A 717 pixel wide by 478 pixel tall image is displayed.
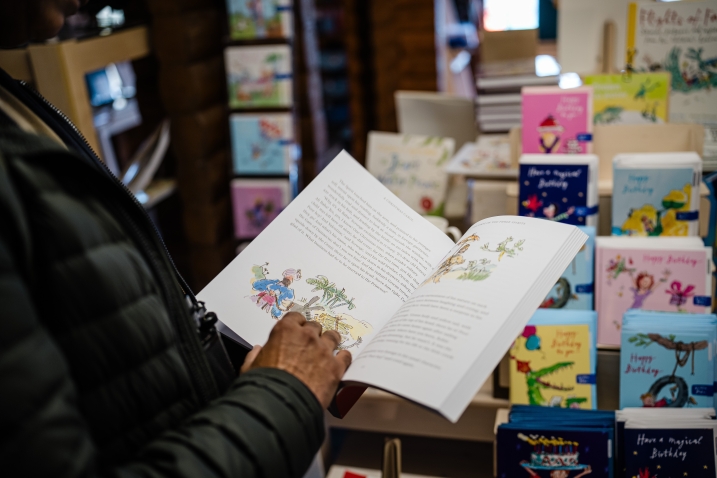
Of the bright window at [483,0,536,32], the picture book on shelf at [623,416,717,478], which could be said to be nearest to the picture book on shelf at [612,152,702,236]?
the picture book on shelf at [623,416,717,478]

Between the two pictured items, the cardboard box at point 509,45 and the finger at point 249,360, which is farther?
the cardboard box at point 509,45

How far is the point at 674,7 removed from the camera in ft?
7.58

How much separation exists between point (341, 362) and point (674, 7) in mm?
2134

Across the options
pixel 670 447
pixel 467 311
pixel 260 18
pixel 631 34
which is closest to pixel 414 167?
pixel 631 34

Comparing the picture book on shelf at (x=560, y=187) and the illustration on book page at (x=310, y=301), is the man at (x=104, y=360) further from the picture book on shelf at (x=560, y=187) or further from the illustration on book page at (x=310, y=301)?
the picture book on shelf at (x=560, y=187)

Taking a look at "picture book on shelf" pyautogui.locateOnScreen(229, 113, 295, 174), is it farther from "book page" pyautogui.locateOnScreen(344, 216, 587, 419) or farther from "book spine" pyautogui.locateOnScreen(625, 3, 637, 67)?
"book page" pyautogui.locateOnScreen(344, 216, 587, 419)

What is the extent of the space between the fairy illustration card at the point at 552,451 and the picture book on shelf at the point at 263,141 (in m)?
2.01

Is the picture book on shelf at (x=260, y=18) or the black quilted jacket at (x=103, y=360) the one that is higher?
the picture book on shelf at (x=260, y=18)

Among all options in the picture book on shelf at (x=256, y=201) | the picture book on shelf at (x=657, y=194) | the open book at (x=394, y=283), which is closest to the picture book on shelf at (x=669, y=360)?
the picture book on shelf at (x=657, y=194)

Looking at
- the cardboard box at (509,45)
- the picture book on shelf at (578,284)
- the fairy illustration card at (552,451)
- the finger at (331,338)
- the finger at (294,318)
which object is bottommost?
the fairy illustration card at (552,451)

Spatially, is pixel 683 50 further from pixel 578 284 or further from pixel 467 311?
pixel 467 311

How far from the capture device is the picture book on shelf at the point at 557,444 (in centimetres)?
144

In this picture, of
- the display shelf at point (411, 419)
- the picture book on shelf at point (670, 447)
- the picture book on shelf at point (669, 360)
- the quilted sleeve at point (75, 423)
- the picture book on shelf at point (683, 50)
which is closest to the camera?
the quilted sleeve at point (75, 423)

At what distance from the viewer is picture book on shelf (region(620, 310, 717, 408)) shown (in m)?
1.51
